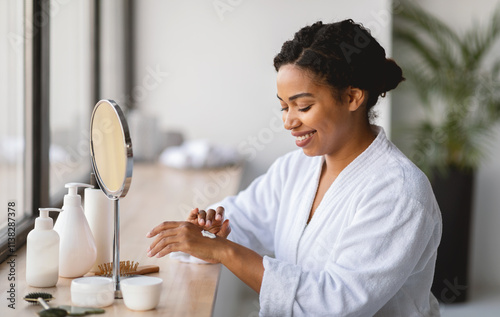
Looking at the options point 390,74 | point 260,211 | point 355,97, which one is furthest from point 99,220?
point 390,74

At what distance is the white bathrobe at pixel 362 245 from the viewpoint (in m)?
1.38

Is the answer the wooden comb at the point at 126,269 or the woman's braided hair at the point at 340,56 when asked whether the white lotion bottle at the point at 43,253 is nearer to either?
the wooden comb at the point at 126,269

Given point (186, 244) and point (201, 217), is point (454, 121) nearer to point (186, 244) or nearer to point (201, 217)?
point (201, 217)

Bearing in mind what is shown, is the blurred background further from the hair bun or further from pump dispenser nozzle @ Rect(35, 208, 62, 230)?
pump dispenser nozzle @ Rect(35, 208, 62, 230)

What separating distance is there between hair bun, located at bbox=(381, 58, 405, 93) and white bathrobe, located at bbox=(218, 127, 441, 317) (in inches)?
4.9

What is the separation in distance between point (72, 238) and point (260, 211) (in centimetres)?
68

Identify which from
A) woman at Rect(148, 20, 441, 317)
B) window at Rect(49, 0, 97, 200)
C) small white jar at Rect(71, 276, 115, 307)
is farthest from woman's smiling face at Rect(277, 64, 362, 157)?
window at Rect(49, 0, 97, 200)

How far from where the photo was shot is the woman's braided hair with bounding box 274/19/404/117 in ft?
5.03

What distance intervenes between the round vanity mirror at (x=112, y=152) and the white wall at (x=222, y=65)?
8.34 ft

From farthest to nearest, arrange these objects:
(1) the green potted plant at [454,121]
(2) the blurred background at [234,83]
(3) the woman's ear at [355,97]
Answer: (1) the green potted plant at [454,121] < (2) the blurred background at [234,83] < (3) the woman's ear at [355,97]

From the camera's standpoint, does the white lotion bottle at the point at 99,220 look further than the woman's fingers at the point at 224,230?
No

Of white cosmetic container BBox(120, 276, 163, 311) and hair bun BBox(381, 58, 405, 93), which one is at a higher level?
hair bun BBox(381, 58, 405, 93)

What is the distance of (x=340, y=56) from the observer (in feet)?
5.04

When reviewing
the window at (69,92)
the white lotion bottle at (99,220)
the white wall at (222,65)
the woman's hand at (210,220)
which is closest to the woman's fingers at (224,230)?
the woman's hand at (210,220)
